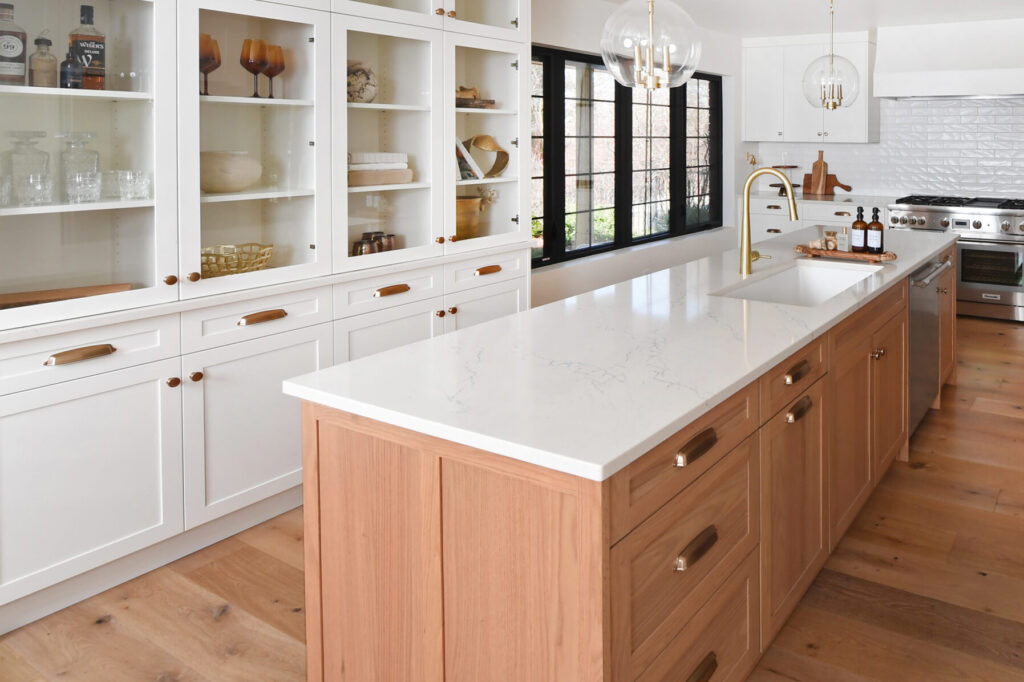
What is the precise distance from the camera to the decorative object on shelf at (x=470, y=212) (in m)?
4.09

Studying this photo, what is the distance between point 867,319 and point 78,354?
256 centimetres

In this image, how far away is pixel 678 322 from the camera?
2672 mm

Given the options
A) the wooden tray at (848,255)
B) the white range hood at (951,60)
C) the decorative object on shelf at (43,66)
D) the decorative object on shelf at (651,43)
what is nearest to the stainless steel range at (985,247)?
the white range hood at (951,60)

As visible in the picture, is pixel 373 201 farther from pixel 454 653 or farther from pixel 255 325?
pixel 454 653

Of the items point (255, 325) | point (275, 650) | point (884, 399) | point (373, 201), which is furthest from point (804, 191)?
point (275, 650)

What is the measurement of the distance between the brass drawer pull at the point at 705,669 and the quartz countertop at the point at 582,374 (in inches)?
23.2

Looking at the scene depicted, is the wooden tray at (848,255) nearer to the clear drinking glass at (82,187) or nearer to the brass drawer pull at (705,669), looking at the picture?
the brass drawer pull at (705,669)

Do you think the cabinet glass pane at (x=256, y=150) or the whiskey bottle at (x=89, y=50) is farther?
the cabinet glass pane at (x=256, y=150)

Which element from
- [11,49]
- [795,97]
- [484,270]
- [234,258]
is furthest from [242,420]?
[795,97]

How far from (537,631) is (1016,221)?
6.31 meters

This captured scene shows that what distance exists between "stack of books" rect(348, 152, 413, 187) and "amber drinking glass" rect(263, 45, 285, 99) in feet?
1.43

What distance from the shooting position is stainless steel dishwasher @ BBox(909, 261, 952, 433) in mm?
3861

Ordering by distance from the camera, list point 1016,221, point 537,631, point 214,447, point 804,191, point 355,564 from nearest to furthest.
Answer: point 537,631, point 355,564, point 214,447, point 1016,221, point 804,191

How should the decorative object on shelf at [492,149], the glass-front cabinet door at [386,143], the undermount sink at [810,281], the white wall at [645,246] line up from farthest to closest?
the white wall at [645,246] < the decorative object on shelf at [492,149] < the undermount sink at [810,281] < the glass-front cabinet door at [386,143]
